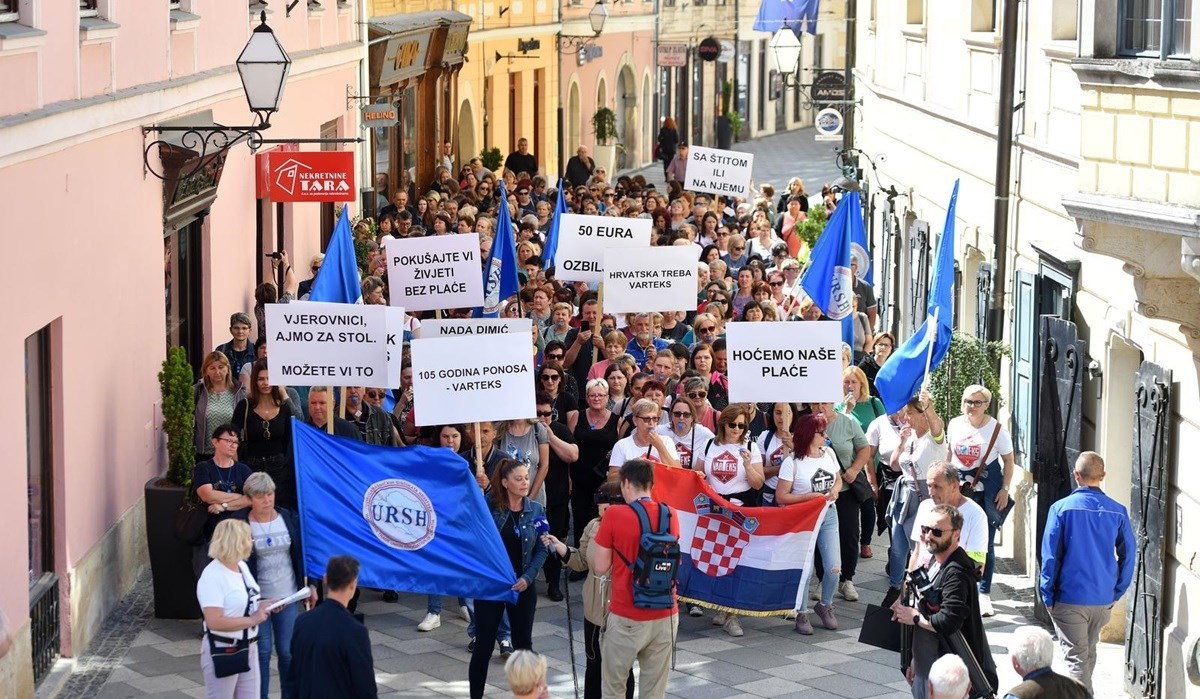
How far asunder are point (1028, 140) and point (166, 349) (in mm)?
7019

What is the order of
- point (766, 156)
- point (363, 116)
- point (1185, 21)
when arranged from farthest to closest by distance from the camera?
1. point (766, 156)
2. point (363, 116)
3. point (1185, 21)

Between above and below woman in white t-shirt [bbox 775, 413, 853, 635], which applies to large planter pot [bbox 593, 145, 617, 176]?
above

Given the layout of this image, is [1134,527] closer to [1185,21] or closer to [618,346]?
[1185,21]

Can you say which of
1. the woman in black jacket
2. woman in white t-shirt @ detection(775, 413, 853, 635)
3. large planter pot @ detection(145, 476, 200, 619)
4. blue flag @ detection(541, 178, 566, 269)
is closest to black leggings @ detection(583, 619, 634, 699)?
woman in white t-shirt @ detection(775, 413, 853, 635)

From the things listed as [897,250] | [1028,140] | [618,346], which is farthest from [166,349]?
[897,250]

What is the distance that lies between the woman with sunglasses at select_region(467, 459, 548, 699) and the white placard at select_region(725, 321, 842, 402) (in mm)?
2321

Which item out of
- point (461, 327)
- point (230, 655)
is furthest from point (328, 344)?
point (230, 655)

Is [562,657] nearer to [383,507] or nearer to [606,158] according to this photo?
[383,507]

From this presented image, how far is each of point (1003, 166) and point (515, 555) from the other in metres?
6.57

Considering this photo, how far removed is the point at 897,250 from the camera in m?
23.0

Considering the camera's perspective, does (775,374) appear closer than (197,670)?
No

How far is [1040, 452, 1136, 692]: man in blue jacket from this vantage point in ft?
34.2

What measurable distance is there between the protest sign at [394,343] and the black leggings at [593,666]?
9.61 feet

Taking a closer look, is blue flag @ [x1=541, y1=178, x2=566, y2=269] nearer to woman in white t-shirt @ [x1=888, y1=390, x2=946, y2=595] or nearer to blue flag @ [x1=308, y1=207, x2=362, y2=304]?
blue flag @ [x1=308, y1=207, x2=362, y2=304]
